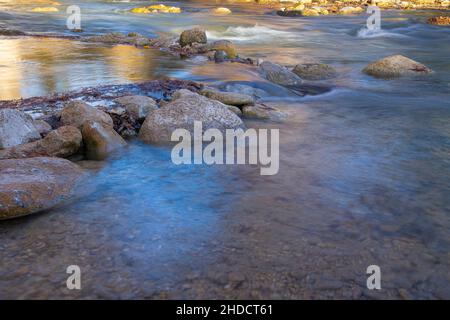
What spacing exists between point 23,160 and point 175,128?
2.22 metres

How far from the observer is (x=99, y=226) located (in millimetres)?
4148

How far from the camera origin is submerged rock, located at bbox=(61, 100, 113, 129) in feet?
21.6

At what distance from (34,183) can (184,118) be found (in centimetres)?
Answer: 262

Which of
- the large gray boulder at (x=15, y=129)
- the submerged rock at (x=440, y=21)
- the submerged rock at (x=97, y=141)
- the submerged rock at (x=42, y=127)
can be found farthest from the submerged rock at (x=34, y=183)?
the submerged rock at (x=440, y=21)

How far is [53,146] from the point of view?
18.9 ft

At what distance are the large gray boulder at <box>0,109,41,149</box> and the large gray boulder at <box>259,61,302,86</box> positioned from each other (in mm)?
6429

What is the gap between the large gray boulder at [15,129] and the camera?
577cm

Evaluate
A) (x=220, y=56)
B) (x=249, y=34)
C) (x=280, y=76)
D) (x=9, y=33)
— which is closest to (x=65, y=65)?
(x=220, y=56)

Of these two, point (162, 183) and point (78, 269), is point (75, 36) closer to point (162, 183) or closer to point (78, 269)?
point (162, 183)

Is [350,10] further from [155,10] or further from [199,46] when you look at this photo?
[199,46]

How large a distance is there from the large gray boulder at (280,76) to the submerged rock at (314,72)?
2.00ft

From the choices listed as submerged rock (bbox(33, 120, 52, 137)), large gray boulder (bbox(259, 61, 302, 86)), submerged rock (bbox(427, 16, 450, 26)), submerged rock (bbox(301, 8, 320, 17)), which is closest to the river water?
submerged rock (bbox(33, 120, 52, 137))

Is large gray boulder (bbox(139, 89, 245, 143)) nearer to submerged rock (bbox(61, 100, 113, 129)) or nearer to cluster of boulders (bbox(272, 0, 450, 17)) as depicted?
submerged rock (bbox(61, 100, 113, 129))

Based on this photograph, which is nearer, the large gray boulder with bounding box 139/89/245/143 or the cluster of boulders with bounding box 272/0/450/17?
the large gray boulder with bounding box 139/89/245/143
